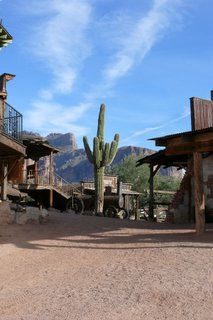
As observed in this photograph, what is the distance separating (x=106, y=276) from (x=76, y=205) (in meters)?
17.6

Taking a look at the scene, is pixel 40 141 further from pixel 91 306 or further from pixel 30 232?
pixel 91 306

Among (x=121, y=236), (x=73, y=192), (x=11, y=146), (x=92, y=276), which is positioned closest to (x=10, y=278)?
(x=92, y=276)

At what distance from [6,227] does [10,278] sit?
4677 millimetres

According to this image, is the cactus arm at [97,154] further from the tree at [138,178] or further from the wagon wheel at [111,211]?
the tree at [138,178]

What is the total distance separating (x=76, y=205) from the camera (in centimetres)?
2503

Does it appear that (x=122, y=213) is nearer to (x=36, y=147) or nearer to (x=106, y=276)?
(x=36, y=147)

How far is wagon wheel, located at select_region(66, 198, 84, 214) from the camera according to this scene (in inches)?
974

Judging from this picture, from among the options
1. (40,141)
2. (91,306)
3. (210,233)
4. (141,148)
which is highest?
(141,148)

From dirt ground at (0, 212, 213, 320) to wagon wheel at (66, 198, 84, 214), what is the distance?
12673 mm

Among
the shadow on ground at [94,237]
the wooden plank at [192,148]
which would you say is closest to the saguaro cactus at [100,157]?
the shadow on ground at [94,237]

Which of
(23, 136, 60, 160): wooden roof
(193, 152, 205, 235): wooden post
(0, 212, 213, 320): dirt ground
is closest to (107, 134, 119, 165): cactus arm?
(23, 136, 60, 160): wooden roof

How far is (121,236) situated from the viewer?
1157cm

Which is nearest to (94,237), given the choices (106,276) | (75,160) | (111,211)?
(106,276)

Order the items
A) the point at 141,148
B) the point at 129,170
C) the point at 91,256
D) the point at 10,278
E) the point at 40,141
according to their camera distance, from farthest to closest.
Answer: the point at 141,148 < the point at 129,170 < the point at 40,141 < the point at 91,256 < the point at 10,278
